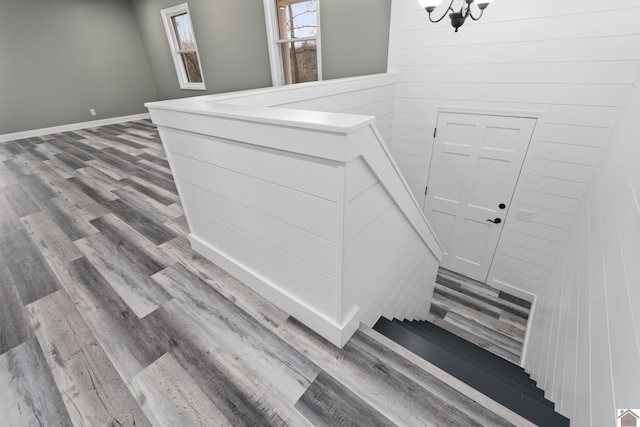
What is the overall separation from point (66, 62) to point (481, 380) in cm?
864

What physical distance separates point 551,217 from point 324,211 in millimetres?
2807

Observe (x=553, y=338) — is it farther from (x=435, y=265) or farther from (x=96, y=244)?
(x=96, y=244)

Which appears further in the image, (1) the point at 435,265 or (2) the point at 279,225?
(1) the point at 435,265

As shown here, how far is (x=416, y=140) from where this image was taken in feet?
11.0

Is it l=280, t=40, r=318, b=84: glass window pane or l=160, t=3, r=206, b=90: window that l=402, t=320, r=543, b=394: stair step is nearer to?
l=280, t=40, r=318, b=84: glass window pane

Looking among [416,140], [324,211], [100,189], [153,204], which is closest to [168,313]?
[324,211]

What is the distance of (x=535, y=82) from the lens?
246 cm

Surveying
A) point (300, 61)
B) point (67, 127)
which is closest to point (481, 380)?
point (300, 61)

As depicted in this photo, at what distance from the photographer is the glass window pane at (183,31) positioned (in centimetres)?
550

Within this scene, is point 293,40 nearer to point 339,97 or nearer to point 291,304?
point 339,97

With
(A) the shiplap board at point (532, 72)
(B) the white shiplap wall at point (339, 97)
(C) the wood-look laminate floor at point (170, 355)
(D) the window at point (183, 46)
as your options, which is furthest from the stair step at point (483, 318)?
(D) the window at point (183, 46)

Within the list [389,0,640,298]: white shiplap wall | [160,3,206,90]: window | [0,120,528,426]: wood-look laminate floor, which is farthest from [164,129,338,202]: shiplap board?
[160,3,206,90]: window

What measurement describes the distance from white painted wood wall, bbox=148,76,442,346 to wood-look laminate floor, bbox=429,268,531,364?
1400mm

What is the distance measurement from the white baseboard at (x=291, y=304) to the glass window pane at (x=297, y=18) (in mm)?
3198
